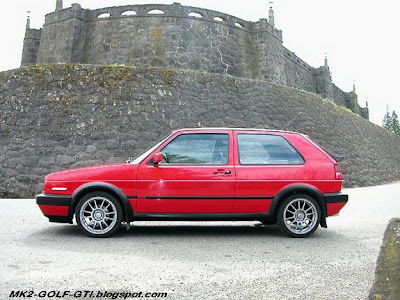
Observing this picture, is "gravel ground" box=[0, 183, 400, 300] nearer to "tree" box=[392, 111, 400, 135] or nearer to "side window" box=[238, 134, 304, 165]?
"side window" box=[238, 134, 304, 165]

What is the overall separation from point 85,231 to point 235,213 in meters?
2.10

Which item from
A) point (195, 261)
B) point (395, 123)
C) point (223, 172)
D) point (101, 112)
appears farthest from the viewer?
point (395, 123)

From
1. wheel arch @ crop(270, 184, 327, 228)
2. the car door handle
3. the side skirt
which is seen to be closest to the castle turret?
the side skirt

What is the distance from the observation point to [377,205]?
10992 mm

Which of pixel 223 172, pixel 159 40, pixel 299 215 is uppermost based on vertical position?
pixel 159 40

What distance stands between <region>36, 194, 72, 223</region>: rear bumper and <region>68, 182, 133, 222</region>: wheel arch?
89 millimetres

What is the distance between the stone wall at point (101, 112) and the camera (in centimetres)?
1379

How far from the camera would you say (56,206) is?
5910 mm

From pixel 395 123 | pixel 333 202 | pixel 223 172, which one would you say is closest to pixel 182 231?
pixel 223 172

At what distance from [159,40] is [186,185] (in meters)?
17.9

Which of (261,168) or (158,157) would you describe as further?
(261,168)

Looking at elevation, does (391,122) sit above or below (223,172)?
above

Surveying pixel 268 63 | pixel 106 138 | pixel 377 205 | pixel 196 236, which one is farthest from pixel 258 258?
pixel 268 63

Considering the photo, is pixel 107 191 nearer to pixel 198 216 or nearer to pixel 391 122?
pixel 198 216
